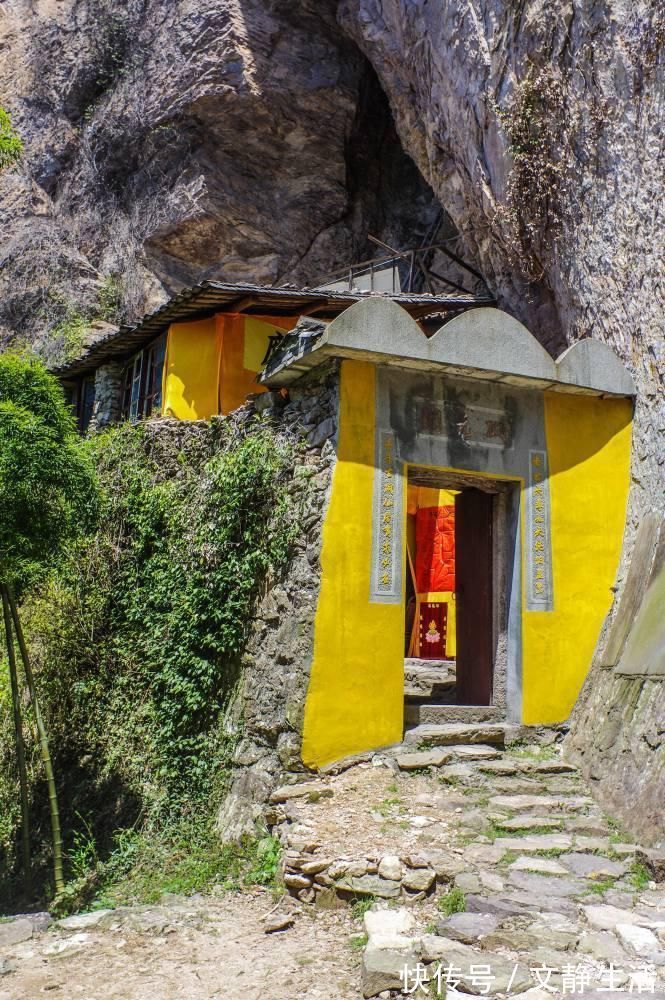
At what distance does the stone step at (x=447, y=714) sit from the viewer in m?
7.49

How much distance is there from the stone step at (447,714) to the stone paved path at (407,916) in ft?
2.56

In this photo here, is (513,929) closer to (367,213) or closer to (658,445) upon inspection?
(658,445)

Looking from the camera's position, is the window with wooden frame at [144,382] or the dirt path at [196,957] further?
the window with wooden frame at [144,382]

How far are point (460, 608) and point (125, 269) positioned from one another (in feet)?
37.8

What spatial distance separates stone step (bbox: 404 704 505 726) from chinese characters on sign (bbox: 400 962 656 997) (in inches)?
133

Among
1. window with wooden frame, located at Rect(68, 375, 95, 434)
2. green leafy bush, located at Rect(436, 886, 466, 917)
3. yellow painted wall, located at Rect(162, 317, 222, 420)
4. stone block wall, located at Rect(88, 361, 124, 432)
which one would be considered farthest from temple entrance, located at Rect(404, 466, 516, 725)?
window with wooden frame, located at Rect(68, 375, 95, 434)

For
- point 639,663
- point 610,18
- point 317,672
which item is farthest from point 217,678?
point 610,18

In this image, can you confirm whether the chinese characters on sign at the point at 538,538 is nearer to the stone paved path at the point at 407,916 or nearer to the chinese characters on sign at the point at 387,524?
the chinese characters on sign at the point at 387,524

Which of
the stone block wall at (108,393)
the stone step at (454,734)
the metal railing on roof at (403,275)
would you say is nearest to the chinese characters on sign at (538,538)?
the stone step at (454,734)

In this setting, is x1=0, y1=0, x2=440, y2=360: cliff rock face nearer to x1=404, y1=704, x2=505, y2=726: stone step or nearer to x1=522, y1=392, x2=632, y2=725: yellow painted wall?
x1=522, y1=392, x2=632, y2=725: yellow painted wall

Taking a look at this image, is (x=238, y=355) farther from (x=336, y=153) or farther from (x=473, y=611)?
(x=336, y=153)

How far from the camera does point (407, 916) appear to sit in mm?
4801

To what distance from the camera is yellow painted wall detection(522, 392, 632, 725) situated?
7691 mm

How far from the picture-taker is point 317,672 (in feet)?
22.3
